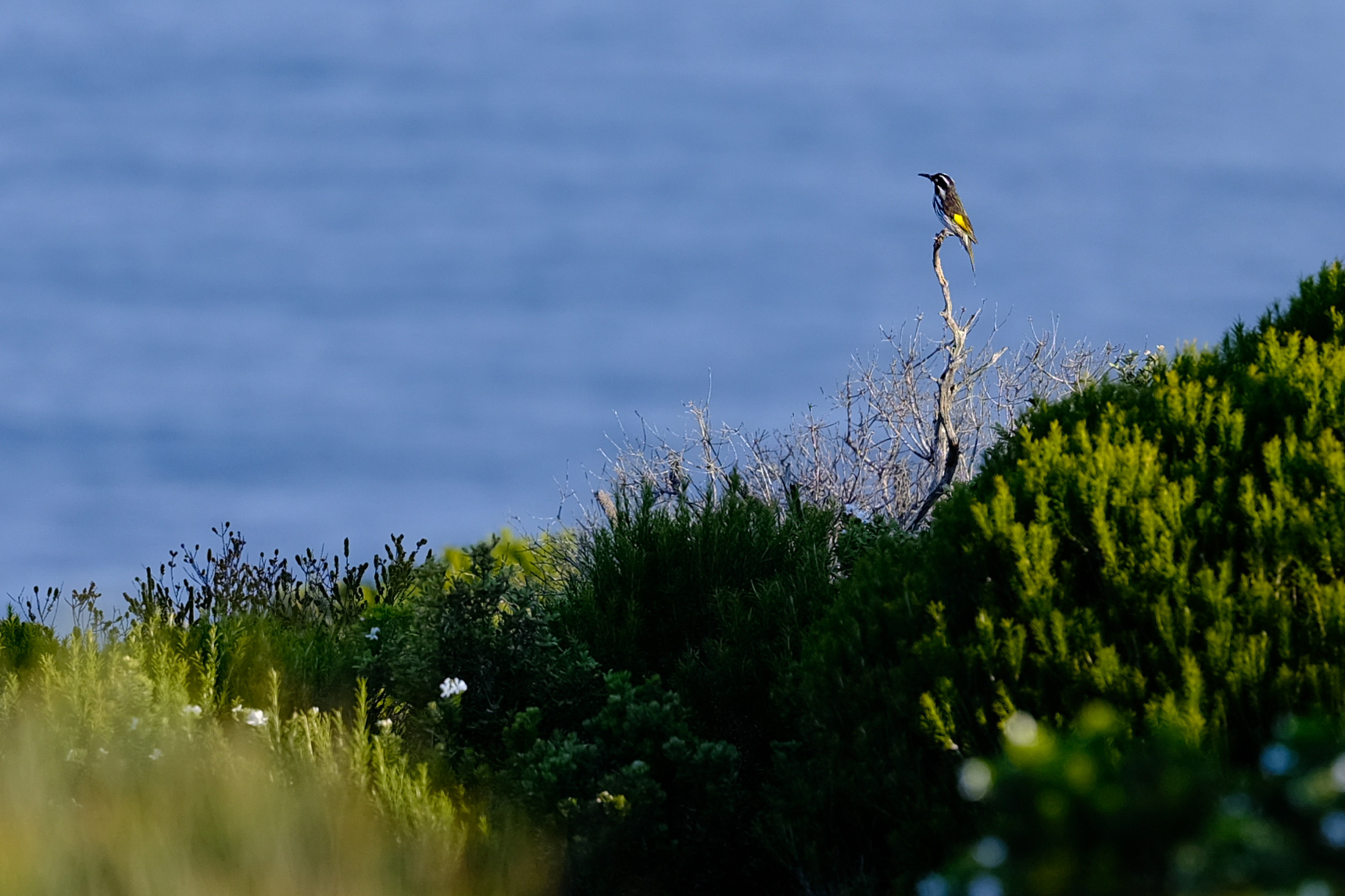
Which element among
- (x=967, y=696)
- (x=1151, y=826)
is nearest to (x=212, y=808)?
(x=967, y=696)

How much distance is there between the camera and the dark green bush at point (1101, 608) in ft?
18.5

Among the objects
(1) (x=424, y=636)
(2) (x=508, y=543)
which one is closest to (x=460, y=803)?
(1) (x=424, y=636)

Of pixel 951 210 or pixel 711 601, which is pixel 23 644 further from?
pixel 951 210

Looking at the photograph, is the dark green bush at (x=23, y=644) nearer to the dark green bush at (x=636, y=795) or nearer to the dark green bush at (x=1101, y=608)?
the dark green bush at (x=636, y=795)

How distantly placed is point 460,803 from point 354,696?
8.95ft

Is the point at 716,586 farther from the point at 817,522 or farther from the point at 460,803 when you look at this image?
the point at 460,803

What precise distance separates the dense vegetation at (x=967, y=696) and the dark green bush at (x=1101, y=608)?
0.05 feet

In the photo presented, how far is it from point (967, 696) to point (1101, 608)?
2.49ft

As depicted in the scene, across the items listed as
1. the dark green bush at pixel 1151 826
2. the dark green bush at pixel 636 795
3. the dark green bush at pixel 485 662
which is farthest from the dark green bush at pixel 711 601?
the dark green bush at pixel 1151 826

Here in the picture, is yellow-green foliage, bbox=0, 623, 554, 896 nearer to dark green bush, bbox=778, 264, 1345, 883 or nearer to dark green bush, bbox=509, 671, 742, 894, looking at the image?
dark green bush, bbox=509, 671, 742, 894

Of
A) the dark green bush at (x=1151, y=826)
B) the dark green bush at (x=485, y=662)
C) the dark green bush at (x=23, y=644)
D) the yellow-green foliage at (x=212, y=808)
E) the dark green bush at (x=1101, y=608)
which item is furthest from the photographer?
the dark green bush at (x=23, y=644)

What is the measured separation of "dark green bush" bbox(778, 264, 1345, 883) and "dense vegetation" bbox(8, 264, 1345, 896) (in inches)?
0.6

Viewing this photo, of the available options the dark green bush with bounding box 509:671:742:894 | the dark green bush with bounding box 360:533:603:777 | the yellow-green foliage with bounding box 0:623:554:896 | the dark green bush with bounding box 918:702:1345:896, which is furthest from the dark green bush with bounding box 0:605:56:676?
the dark green bush with bounding box 918:702:1345:896

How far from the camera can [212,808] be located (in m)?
6.63
